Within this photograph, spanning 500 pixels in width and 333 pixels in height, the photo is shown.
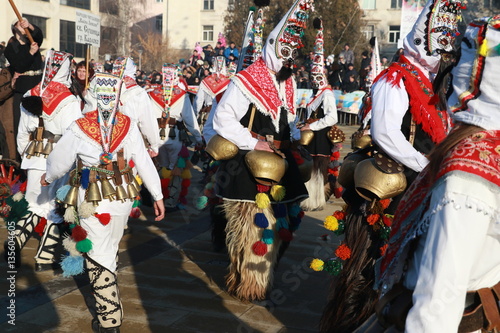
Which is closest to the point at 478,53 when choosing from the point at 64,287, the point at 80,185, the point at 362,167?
the point at 362,167

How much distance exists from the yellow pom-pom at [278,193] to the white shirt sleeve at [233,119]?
1.26 feet

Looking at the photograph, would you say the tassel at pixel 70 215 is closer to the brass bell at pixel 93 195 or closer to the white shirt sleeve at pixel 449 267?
the brass bell at pixel 93 195

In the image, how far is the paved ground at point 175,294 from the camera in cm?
481

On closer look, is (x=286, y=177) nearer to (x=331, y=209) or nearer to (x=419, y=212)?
(x=419, y=212)

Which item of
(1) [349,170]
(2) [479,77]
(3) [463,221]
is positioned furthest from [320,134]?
(3) [463,221]

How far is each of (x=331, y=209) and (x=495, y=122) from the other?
742cm

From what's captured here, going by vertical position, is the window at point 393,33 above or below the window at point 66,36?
above

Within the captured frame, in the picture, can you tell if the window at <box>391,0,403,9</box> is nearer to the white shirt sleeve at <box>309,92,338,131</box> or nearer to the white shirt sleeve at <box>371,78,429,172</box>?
the white shirt sleeve at <box>309,92,338,131</box>

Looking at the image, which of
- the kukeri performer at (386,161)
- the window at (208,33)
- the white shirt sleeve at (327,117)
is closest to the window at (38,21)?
the window at (208,33)

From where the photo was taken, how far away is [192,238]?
24.4 feet

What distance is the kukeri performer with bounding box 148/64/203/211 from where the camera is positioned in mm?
8836

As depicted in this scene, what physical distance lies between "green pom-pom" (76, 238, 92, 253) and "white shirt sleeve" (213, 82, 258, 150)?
1388mm

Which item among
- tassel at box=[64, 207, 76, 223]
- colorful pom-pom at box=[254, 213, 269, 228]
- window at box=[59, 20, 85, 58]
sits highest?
window at box=[59, 20, 85, 58]

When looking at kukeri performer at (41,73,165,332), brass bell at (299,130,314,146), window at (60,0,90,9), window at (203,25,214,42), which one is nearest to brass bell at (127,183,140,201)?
kukeri performer at (41,73,165,332)
